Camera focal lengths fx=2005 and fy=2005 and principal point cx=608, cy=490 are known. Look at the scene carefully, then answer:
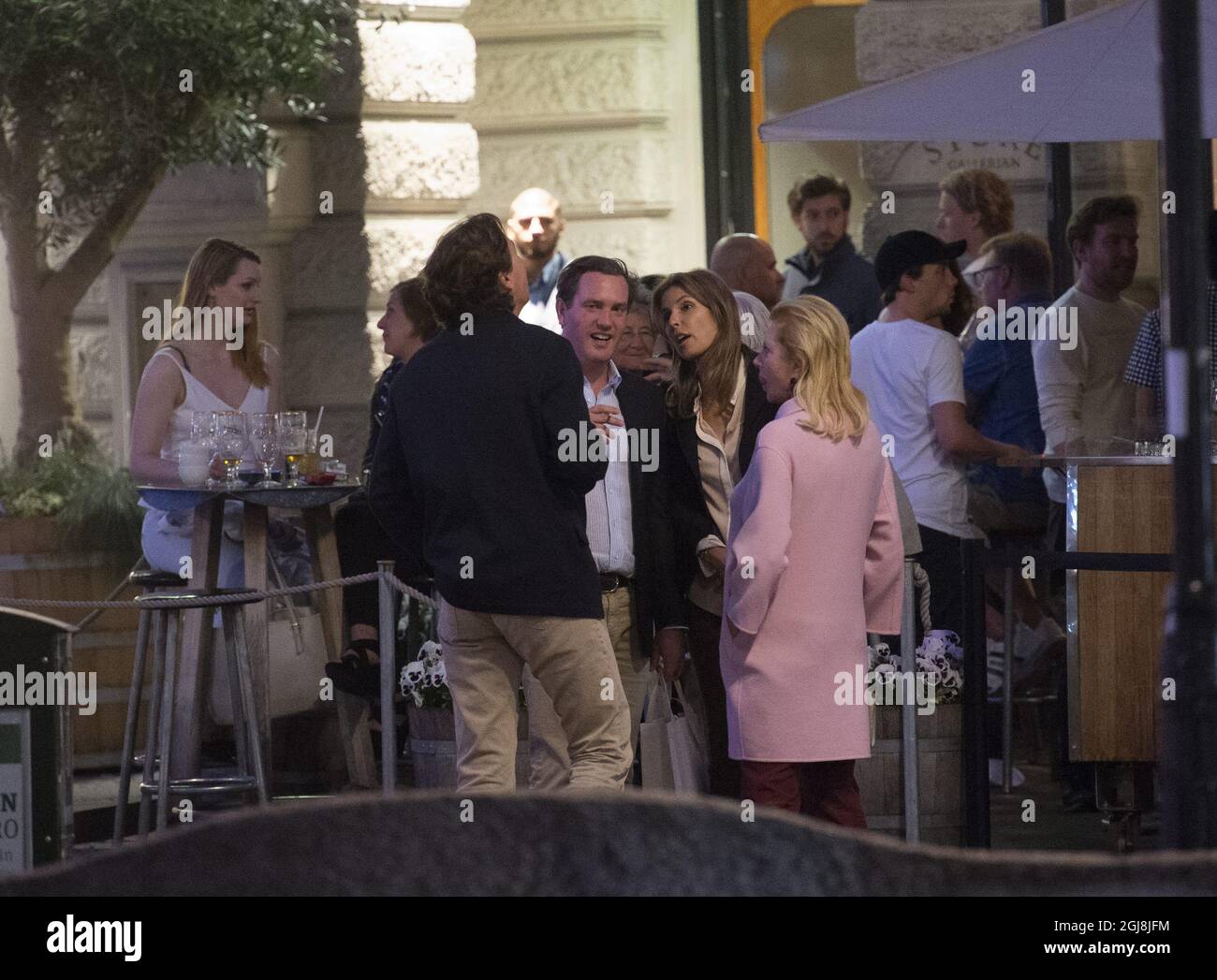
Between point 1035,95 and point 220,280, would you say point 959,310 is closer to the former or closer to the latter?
point 1035,95

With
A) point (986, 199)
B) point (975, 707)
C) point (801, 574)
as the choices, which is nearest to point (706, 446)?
point (801, 574)

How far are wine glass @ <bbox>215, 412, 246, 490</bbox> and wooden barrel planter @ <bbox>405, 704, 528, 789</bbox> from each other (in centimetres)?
98

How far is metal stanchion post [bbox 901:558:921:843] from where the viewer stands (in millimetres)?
6004

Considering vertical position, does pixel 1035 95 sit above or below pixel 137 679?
above

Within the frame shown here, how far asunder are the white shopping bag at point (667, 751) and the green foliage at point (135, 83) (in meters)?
3.92

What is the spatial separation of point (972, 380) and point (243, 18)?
11.1ft

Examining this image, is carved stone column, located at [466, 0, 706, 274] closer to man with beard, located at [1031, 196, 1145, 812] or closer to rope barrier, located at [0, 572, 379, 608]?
man with beard, located at [1031, 196, 1145, 812]

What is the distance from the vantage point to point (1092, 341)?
24.4ft

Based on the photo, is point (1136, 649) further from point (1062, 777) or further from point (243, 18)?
point (243, 18)

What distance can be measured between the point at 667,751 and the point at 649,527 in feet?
2.08

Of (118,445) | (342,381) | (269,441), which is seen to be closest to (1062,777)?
(269,441)

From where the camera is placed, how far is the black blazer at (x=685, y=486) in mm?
5789

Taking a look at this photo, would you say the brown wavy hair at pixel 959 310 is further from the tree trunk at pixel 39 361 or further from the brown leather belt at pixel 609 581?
the tree trunk at pixel 39 361

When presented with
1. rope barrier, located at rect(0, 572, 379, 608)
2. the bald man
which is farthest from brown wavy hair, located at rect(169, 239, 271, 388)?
the bald man
